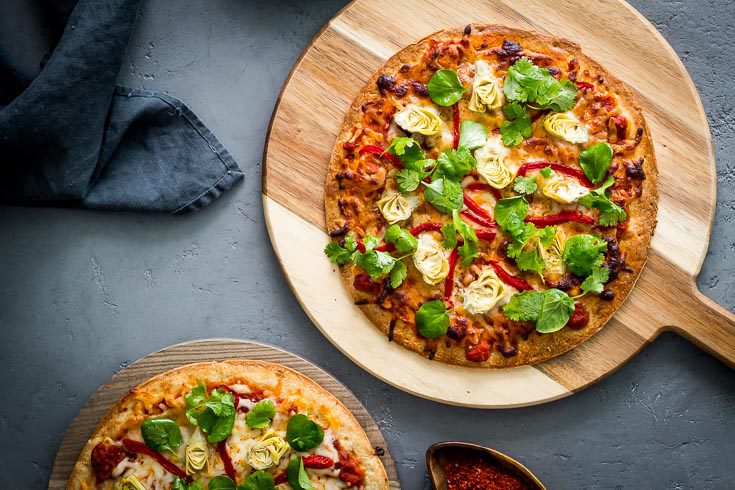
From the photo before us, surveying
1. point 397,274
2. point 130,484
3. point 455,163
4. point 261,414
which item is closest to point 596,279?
point 455,163

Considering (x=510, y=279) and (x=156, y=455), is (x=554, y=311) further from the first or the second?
(x=156, y=455)

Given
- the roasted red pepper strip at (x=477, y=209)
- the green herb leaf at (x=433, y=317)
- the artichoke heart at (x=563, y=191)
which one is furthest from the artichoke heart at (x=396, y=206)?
the artichoke heart at (x=563, y=191)

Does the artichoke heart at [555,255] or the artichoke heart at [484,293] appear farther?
the artichoke heart at [555,255]

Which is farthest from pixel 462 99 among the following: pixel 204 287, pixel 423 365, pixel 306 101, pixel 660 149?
pixel 204 287

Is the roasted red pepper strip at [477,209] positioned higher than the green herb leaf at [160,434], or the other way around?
the roasted red pepper strip at [477,209]

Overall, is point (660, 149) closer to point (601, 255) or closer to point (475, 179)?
point (601, 255)

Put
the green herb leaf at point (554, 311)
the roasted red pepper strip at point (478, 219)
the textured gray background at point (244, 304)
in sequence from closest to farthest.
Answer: the green herb leaf at point (554, 311) → the roasted red pepper strip at point (478, 219) → the textured gray background at point (244, 304)

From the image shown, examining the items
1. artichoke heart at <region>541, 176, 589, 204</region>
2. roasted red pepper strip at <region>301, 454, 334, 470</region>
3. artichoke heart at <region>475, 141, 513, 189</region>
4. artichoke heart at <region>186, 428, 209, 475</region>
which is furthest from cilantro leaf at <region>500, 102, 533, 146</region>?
artichoke heart at <region>186, 428, 209, 475</region>

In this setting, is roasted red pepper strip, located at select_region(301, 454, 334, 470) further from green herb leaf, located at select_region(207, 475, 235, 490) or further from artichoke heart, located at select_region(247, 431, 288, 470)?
green herb leaf, located at select_region(207, 475, 235, 490)

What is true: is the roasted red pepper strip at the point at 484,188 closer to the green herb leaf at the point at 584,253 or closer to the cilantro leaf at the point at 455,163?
the cilantro leaf at the point at 455,163
